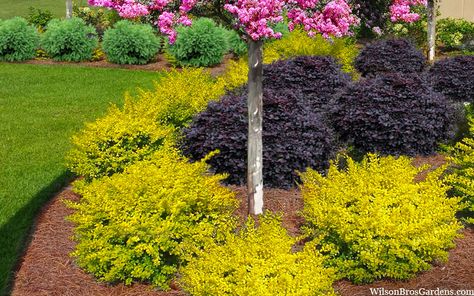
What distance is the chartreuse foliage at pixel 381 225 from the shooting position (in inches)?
192

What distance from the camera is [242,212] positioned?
6.26 meters

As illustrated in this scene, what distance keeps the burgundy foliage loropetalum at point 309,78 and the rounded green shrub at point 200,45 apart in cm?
661

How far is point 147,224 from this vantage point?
499 centimetres

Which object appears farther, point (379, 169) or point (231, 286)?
point (379, 169)

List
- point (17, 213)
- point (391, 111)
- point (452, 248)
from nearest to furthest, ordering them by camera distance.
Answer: point (452, 248)
point (17, 213)
point (391, 111)

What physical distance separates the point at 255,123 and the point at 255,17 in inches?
55.5

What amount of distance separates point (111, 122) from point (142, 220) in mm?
2290

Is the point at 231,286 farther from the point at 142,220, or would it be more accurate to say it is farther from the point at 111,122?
the point at 111,122

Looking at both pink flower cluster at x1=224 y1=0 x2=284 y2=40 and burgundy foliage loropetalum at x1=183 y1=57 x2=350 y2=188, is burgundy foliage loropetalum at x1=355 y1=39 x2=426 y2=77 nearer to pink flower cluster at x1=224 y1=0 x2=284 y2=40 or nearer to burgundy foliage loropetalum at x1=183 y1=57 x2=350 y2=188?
burgundy foliage loropetalum at x1=183 y1=57 x2=350 y2=188

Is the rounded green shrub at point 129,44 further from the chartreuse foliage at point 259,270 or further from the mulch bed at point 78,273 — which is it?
the chartreuse foliage at point 259,270

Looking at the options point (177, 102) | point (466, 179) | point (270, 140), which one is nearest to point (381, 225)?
point (466, 179)

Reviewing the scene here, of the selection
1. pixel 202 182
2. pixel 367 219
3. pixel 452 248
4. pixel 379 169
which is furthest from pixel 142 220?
pixel 452 248

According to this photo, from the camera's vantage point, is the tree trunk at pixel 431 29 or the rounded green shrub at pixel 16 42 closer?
the tree trunk at pixel 431 29

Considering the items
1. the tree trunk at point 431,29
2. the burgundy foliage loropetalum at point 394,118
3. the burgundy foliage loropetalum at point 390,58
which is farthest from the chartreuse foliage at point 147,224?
the tree trunk at point 431,29
